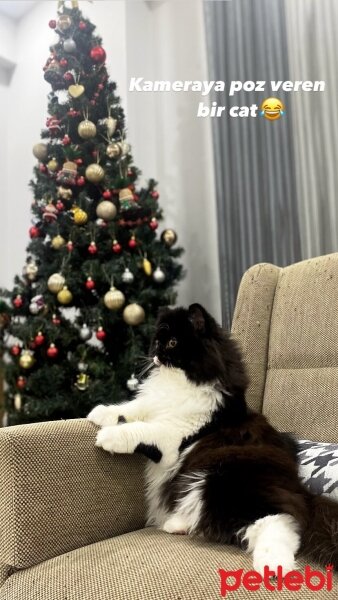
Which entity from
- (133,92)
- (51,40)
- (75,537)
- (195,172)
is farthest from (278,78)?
(75,537)

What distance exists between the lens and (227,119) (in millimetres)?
2869

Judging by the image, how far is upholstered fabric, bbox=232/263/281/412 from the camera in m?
1.60

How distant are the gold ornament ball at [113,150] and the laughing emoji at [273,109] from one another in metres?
0.80

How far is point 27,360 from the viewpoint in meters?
2.56

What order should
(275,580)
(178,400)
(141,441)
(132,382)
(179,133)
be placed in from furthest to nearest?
(179,133) → (132,382) → (178,400) → (141,441) → (275,580)

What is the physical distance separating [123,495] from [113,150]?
6.09ft

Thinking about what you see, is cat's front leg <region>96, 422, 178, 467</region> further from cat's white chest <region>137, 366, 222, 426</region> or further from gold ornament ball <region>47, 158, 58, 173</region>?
gold ornament ball <region>47, 158, 58, 173</region>

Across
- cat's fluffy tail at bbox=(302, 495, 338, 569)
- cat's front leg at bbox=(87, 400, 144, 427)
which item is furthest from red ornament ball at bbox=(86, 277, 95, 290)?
cat's fluffy tail at bbox=(302, 495, 338, 569)

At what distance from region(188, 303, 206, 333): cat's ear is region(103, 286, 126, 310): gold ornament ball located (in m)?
1.15

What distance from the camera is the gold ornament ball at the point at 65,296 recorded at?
2.51 meters

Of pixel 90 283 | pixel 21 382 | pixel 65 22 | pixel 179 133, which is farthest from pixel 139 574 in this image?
pixel 179 133

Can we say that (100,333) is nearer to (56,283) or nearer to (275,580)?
(56,283)

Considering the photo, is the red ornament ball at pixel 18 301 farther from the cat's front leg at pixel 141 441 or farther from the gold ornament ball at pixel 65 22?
the cat's front leg at pixel 141 441

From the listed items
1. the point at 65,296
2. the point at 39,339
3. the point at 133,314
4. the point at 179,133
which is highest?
the point at 179,133
